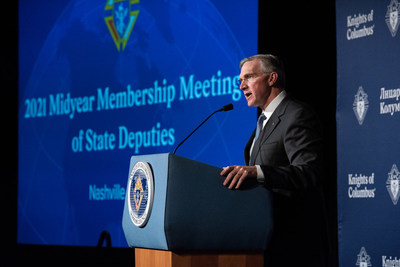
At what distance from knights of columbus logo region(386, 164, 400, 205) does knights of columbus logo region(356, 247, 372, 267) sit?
0.35 m

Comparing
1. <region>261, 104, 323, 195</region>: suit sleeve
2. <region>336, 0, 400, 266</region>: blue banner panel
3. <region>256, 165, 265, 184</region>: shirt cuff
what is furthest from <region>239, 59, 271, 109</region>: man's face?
<region>336, 0, 400, 266</region>: blue banner panel

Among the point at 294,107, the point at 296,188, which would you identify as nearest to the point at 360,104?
the point at 294,107

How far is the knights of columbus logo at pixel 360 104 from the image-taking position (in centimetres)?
376

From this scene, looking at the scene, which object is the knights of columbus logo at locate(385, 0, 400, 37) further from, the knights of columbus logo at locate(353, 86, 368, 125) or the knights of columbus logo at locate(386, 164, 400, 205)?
the knights of columbus logo at locate(386, 164, 400, 205)

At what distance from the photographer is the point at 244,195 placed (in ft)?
8.05

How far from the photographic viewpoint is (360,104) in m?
3.79

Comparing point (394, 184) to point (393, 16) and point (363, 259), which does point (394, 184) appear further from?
point (393, 16)

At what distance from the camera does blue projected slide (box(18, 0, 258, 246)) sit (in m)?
4.52

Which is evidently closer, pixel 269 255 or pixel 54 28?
pixel 269 255

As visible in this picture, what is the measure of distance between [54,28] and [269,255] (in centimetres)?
394

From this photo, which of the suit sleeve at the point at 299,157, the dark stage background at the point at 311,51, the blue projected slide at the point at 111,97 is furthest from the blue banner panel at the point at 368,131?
the suit sleeve at the point at 299,157

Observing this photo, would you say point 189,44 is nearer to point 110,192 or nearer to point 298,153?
point 110,192

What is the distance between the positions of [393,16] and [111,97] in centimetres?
257
